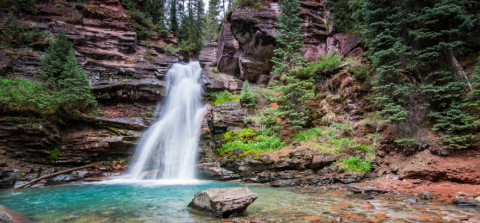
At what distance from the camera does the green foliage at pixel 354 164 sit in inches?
369

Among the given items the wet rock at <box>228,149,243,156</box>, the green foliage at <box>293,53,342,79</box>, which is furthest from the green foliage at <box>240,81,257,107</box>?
the wet rock at <box>228,149,243,156</box>

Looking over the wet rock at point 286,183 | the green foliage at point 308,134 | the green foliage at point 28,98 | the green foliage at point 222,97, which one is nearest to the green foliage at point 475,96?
the green foliage at point 308,134

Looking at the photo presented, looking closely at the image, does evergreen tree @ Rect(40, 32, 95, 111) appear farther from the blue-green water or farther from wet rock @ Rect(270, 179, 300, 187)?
wet rock @ Rect(270, 179, 300, 187)

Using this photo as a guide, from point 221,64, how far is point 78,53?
12.4 meters

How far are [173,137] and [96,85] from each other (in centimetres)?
722

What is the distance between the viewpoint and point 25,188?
10.2 metres

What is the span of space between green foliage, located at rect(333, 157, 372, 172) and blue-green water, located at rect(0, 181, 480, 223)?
2.19 m

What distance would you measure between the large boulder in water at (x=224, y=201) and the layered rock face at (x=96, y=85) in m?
9.93

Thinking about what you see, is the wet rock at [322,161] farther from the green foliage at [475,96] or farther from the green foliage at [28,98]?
the green foliage at [28,98]

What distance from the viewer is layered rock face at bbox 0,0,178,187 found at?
1177 cm

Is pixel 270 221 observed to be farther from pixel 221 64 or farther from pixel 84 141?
Answer: pixel 221 64

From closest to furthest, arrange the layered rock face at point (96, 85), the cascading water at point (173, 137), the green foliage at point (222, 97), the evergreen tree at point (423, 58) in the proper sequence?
the evergreen tree at point (423, 58)
the layered rock face at point (96, 85)
the cascading water at point (173, 137)
the green foliage at point (222, 97)

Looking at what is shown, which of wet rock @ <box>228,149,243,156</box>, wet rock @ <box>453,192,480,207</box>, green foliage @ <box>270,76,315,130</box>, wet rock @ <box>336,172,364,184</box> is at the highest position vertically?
green foliage @ <box>270,76,315,130</box>

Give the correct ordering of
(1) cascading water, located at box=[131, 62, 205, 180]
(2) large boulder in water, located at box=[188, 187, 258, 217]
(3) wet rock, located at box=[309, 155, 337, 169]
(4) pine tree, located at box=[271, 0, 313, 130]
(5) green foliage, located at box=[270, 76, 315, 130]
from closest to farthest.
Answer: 1. (2) large boulder in water, located at box=[188, 187, 258, 217]
2. (3) wet rock, located at box=[309, 155, 337, 169]
3. (5) green foliage, located at box=[270, 76, 315, 130]
4. (4) pine tree, located at box=[271, 0, 313, 130]
5. (1) cascading water, located at box=[131, 62, 205, 180]
